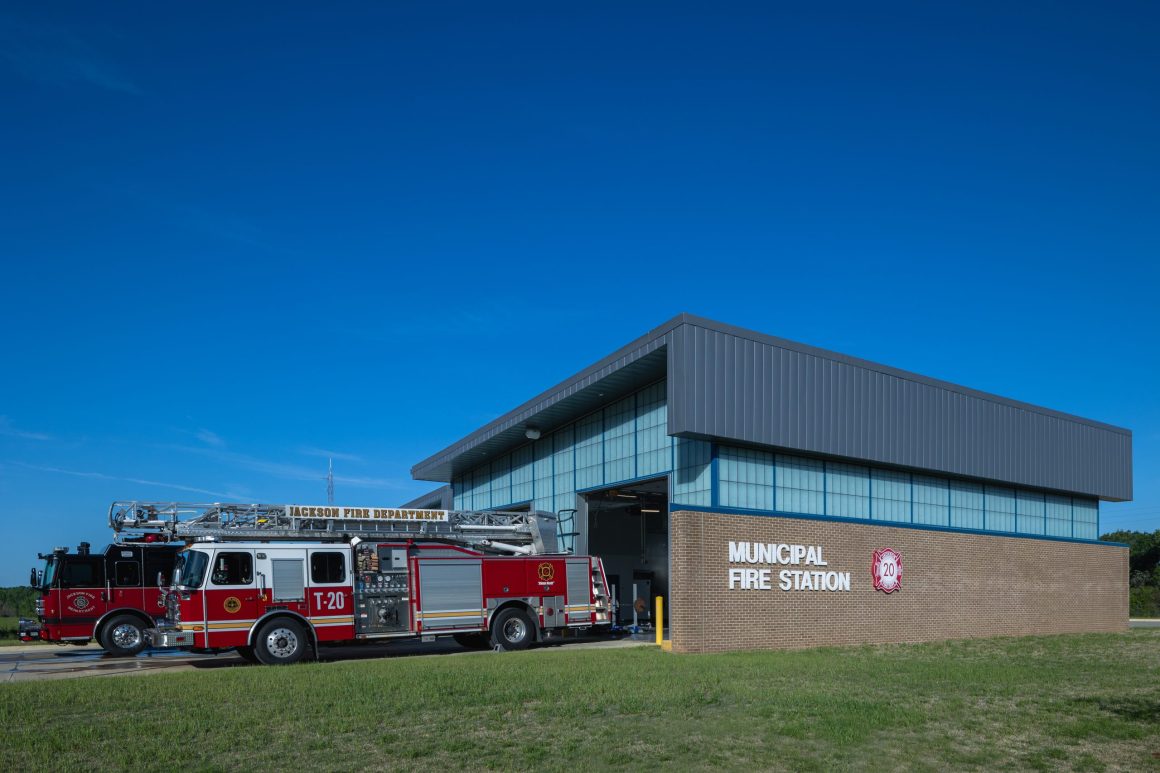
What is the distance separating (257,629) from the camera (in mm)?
19875

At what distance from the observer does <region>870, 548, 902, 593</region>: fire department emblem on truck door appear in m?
26.0

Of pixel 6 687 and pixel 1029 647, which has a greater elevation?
pixel 6 687

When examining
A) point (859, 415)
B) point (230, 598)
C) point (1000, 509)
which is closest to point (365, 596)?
point (230, 598)

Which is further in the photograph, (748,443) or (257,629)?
(748,443)

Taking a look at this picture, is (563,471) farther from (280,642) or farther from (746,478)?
(280,642)

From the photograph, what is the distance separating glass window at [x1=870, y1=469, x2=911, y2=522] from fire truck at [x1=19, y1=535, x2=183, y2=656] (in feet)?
61.4

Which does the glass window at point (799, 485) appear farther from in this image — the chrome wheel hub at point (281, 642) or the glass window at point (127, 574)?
the glass window at point (127, 574)

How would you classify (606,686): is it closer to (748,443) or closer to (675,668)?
(675,668)

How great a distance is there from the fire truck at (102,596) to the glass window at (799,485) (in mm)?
15219

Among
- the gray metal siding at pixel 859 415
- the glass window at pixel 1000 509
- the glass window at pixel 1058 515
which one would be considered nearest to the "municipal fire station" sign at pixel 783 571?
the gray metal siding at pixel 859 415

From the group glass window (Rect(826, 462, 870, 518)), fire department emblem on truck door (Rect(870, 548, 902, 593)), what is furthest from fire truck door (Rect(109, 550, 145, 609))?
fire department emblem on truck door (Rect(870, 548, 902, 593))

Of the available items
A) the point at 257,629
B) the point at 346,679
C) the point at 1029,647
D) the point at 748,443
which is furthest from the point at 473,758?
the point at 1029,647

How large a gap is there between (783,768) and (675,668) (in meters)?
8.18

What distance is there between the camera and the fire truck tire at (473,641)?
23809 mm
